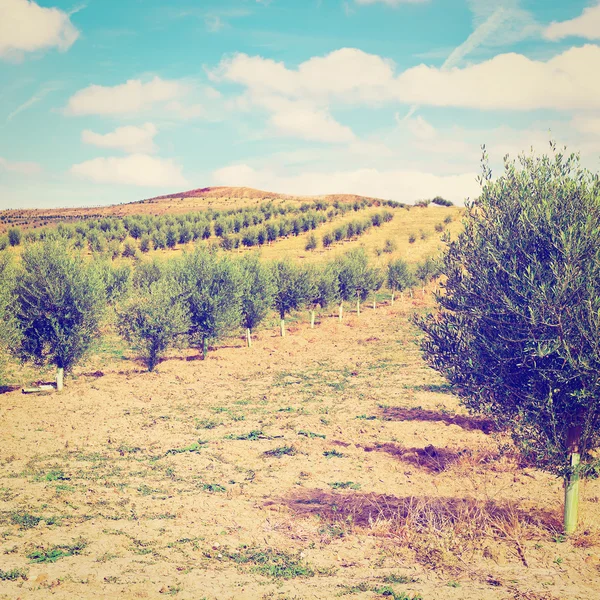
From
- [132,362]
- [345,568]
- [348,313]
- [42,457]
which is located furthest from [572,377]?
[348,313]

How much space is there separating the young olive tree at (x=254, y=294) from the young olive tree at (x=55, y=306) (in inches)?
561

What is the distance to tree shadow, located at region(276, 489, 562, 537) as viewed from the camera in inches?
496

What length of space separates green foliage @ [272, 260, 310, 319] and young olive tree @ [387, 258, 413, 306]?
2979 centimetres

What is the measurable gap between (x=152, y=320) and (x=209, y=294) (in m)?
5.91

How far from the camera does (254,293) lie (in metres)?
42.6

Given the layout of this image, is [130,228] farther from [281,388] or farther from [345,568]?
[345,568]

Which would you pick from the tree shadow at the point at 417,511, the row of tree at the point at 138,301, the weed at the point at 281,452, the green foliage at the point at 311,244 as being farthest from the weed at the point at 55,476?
the green foliage at the point at 311,244

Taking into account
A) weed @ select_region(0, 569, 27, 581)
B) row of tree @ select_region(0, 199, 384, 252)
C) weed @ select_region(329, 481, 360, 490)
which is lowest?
weed @ select_region(329, 481, 360, 490)

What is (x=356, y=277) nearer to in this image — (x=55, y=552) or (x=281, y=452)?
(x=281, y=452)

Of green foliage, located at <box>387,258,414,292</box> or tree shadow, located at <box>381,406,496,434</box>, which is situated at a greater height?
green foliage, located at <box>387,258,414,292</box>

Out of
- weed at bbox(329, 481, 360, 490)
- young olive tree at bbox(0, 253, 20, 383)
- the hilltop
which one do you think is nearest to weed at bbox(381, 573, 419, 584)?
weed at bbox(329, 481, 360, 490)

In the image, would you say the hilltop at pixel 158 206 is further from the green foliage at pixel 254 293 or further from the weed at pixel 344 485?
the weed at pixel 344 485

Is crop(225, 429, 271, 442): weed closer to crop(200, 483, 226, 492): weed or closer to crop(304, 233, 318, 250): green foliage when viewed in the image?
crop(200, 483, 226, 492): weed

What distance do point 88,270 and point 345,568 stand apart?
23.4m
